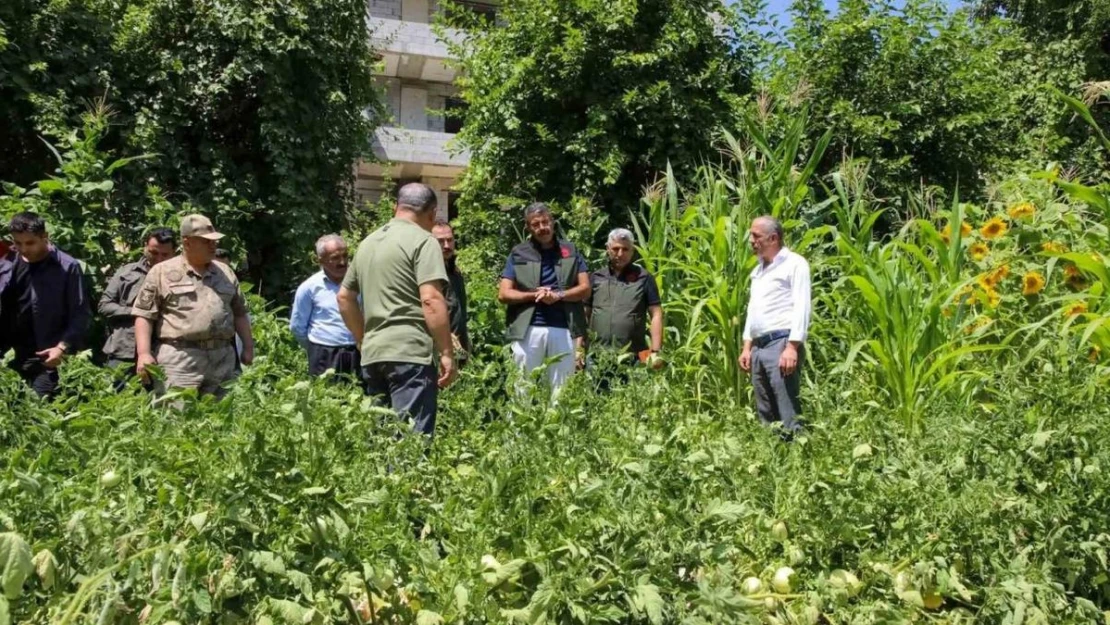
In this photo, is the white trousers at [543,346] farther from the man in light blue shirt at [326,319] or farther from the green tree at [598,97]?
the green tree at [598,97]

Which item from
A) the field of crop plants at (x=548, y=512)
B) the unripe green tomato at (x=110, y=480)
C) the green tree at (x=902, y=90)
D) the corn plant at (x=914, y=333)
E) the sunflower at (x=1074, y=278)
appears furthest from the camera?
the green tree at (x=902, y=90)

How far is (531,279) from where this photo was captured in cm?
559

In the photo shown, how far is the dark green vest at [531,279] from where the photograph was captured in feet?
18.3

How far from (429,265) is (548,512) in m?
1.94

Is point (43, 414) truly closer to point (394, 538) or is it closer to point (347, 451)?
point (347, 451)

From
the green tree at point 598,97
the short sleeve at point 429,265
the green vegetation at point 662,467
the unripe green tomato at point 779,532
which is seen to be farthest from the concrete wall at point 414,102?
the unripe green tomato at point 779,532

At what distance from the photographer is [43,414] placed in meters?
2.33

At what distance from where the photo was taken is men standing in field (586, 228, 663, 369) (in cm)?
574

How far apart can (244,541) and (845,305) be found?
4.46 meters

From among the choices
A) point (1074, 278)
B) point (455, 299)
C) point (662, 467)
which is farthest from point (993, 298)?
point (662, 467)

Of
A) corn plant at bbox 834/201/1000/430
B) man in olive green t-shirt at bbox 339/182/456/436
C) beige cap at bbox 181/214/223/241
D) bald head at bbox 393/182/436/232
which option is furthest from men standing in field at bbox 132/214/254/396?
corn plant at bbox 834/201/1000/430

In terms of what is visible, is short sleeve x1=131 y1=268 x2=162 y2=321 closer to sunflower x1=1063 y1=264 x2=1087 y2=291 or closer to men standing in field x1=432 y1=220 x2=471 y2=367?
men standing in field x1=432 y1=220 x2=471 y2=367

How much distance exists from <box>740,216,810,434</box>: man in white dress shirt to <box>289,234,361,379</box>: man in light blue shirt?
212cm

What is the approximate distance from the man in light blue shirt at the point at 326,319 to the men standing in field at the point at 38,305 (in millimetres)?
1104
